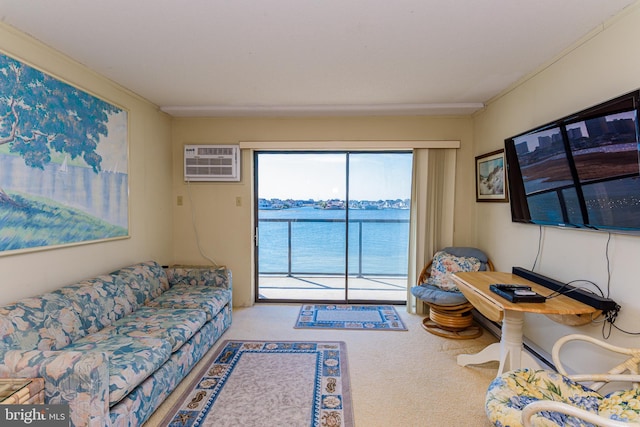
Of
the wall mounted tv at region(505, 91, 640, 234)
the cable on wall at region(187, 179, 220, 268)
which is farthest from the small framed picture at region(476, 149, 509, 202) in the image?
the cable on wall at region(187, 179, 220, 268)

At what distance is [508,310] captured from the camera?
1.96 meters

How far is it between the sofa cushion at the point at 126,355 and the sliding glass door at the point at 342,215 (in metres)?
2.12

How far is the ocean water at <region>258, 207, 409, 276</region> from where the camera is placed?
13.3ft

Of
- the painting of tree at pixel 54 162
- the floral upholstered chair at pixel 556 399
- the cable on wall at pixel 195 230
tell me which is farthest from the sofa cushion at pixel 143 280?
the floral upholstered chair at pixel 556 399

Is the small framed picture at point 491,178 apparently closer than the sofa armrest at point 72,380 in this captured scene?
No

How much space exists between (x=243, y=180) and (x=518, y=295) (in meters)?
3.03

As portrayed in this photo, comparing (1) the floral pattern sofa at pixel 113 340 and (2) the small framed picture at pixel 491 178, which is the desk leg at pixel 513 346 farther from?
(1) the floral pattern sofa at pixel 113 340

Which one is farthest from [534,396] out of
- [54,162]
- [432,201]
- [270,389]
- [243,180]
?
[243,180]

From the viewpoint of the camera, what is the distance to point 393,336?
308 cm

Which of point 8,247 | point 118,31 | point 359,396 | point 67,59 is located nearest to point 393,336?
point 359,396

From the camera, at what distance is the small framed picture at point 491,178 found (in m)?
2.98

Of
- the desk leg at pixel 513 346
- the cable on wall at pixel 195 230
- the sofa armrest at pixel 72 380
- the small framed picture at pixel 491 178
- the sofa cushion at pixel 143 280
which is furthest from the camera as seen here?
the cable on wall at pixel 195 230

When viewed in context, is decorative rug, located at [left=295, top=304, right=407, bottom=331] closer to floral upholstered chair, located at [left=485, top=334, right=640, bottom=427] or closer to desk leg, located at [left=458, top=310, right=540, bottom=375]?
desk leg, located at [left=458, top=310, right=540, bottom=375]

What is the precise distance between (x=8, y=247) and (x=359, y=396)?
7.87 ft
